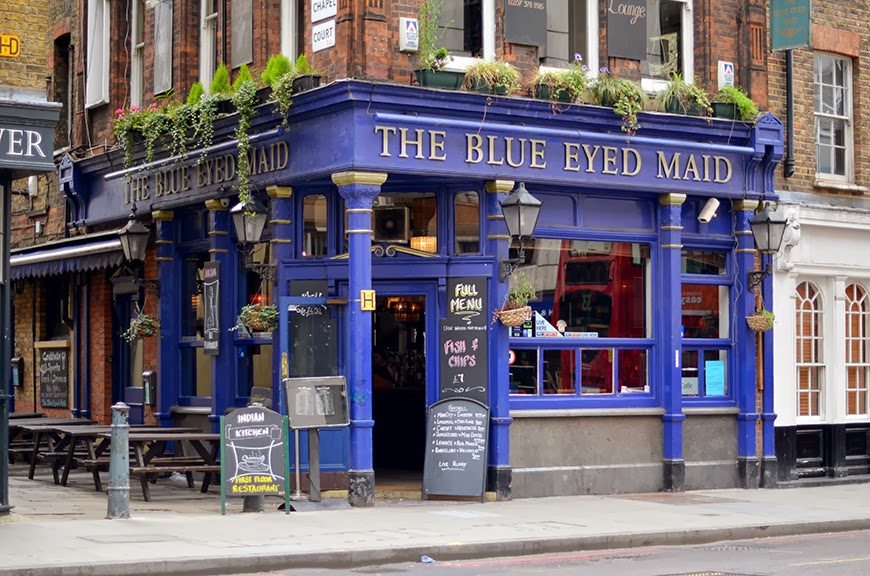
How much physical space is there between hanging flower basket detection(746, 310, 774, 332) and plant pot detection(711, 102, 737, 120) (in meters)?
2.58

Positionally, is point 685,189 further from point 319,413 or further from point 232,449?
point 232,449

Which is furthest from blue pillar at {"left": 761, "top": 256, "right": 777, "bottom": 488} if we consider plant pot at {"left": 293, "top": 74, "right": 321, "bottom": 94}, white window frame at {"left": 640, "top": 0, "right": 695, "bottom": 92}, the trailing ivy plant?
the trailing ivy plant

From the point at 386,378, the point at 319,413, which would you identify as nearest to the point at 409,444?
the point at 386,378

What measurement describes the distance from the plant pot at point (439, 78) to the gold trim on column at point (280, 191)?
7.01 feet

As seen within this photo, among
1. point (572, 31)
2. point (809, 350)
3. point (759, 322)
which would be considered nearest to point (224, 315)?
point (572, 31)

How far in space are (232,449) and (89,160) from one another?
28.0ft

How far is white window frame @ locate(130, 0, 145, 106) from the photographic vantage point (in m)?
20.6

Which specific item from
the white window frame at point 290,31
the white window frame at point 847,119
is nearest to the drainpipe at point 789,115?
the white window frame at point 847,119

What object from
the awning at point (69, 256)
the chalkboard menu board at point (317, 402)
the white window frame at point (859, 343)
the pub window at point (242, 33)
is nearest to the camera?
the chalkboard menu board at point (317, 402)

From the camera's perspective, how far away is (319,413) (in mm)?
15016

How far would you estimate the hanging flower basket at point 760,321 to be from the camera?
17906 mm

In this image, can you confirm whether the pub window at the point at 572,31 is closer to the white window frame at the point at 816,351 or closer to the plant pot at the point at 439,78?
the plant pot at the point at 439,78

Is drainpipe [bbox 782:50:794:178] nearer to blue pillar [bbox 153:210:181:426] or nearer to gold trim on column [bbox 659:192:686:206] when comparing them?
gold trim on column [bbox 659:192:686:206]

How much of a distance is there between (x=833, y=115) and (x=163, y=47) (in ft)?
31.3
